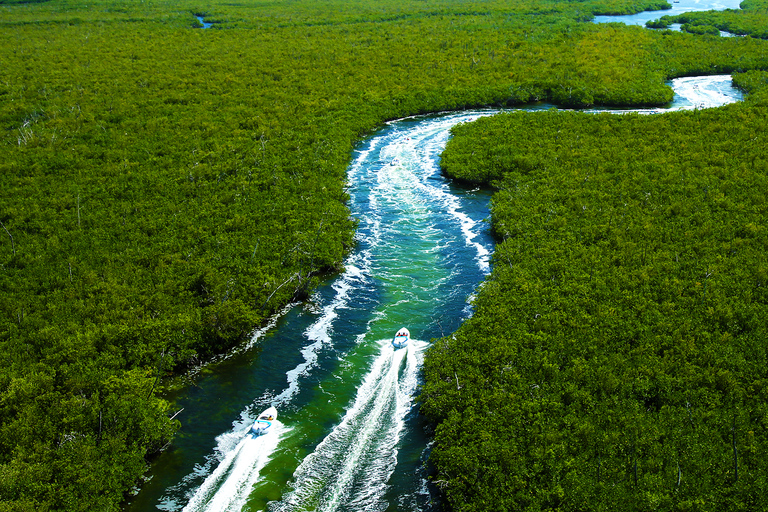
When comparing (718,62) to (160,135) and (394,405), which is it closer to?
(160,135)

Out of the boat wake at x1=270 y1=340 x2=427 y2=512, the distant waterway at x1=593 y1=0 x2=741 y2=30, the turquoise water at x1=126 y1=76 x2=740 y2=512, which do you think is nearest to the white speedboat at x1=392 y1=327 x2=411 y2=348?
the turquoise water at x1=126 y1=76 x2=740 y2=512

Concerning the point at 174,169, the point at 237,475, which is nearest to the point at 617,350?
the point at 237,475

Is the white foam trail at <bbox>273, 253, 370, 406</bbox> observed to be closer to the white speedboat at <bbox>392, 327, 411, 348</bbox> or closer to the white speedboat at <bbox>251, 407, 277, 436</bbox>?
the white speedboat at <bbox>251, 407, 277, 436</bbox>

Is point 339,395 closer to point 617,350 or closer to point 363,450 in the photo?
point 363,450

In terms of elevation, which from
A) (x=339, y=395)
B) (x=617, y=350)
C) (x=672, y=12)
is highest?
(x=672, y=12)

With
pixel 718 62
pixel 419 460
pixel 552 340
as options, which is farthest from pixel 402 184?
pixel 718 62
